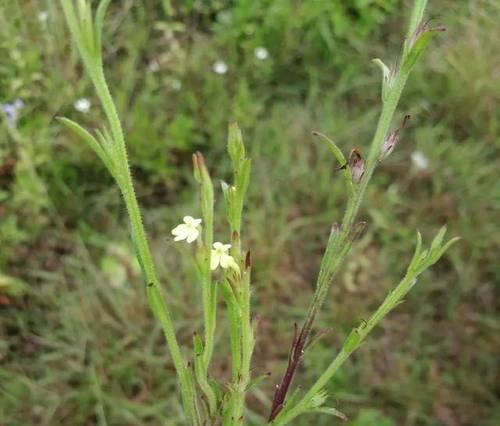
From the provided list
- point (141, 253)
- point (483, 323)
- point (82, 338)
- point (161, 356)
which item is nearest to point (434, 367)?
point (483, 323)

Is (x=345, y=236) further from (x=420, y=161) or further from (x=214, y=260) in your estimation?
(x=420, y=161)

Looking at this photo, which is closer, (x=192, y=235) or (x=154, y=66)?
(x=192, y=235)

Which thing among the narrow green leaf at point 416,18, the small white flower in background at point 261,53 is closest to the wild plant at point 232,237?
the narrow green leaf at point 416,18

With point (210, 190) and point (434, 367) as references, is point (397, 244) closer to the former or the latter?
point (434, 367)

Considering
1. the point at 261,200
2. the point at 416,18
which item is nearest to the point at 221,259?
the point at 416,18

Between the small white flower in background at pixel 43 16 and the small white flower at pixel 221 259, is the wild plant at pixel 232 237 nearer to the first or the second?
the small white flower at pixel 221 259

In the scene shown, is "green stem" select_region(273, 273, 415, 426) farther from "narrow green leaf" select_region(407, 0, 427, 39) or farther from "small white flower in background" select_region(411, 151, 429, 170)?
"small white flower in background" select_region(411, 151, 429, 170)

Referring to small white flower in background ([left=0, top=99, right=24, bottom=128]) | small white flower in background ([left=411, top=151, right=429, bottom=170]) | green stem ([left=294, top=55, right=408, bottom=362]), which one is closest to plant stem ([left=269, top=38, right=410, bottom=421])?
green stem ([left=294, top=55, right=408, bottom=362])
